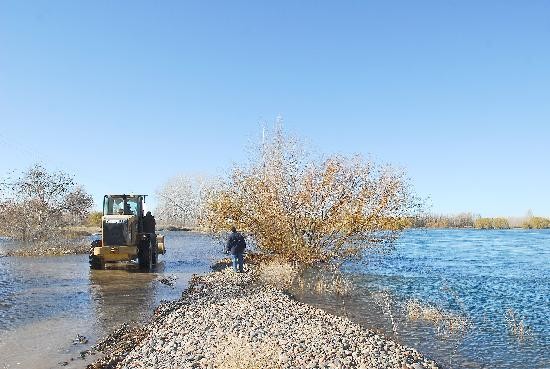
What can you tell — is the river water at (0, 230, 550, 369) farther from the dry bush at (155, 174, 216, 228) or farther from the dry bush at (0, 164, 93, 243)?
the dry bush at (155, 174, 216, 228)

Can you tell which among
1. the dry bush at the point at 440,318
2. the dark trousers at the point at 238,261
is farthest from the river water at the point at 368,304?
the dark trousers at the point at 238,261

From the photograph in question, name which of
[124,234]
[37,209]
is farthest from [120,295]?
[37,209]

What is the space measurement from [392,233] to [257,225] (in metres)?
5.08

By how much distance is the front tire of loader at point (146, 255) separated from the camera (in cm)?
2148

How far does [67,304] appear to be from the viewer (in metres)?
13.9

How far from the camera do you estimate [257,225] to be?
20359 mm

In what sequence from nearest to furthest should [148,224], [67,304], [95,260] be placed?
1. [67,304]
2. [95,260]
3. [148,224]

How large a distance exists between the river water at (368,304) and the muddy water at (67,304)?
0.08 feet

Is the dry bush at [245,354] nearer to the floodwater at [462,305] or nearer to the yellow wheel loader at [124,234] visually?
the floodwater at [462,305]

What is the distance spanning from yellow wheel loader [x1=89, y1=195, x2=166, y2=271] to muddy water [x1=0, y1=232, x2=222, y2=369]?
0.63 meters

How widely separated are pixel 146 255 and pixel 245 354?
579 inches

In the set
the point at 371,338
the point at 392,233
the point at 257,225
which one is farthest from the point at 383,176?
the point at 371,338

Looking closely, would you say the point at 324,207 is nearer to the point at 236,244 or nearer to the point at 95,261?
the point at 236,244

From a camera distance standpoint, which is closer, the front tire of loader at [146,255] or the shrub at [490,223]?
the front tire of loader at [146,255]
